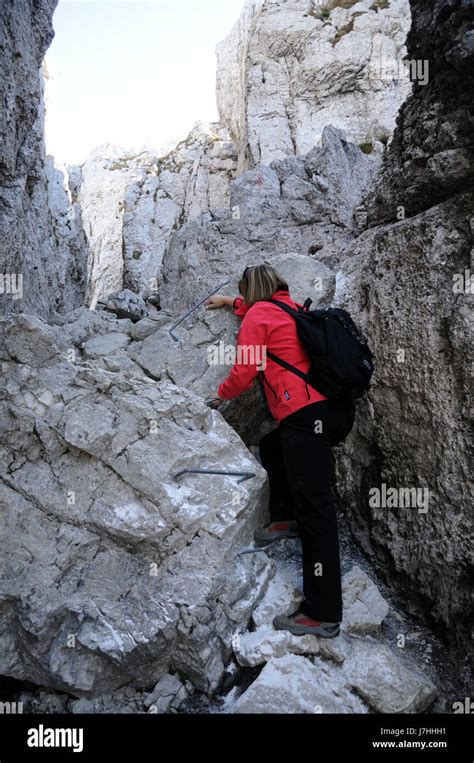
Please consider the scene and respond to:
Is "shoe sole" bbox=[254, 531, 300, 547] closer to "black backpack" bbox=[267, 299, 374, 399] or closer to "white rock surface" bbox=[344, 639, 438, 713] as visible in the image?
"white rock surface" bbox=[344, 639, 438, 713]

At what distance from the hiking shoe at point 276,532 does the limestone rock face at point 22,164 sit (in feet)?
16.2

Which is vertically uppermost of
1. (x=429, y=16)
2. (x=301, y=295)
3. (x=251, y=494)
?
(x=429, y=16)

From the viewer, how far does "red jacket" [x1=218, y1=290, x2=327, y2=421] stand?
4996 millimetres

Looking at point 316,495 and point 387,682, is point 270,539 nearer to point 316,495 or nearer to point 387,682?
point 316,495

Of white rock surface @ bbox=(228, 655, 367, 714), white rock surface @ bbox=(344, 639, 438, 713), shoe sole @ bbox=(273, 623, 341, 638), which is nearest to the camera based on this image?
white rock surface @ bbox=(228, 655, 367, 714)

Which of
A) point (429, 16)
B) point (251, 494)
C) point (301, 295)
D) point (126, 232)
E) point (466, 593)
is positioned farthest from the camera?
point (126, 232)

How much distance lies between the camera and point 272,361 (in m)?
5.16

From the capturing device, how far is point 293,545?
605 cm

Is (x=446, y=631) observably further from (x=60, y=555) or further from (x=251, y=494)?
(x=60, y=555)

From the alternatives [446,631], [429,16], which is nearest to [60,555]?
[446,631]

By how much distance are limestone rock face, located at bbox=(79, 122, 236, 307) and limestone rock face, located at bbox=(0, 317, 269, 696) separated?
64.9 feet

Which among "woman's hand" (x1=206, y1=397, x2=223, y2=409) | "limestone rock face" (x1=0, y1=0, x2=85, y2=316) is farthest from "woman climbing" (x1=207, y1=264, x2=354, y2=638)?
"limestone rock face" (x1=0, y1=0, x2=85, y2=316)

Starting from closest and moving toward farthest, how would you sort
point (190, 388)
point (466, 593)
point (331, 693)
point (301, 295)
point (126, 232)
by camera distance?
1. point (331, 693)
2. point (466, 593)
3. point (190, 388)
4. point (301, 295)
5. point (126, 232)

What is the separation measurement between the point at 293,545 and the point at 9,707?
3357 millimetres
